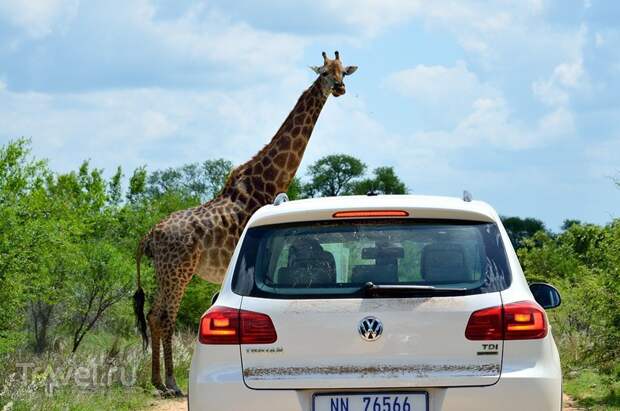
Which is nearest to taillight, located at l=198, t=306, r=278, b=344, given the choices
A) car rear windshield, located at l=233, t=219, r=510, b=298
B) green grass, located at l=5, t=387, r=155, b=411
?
car rear windshield, located at l=233, t=219, r=510, b=298

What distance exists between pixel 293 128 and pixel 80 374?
14.4 ft

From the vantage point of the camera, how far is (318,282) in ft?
20.0

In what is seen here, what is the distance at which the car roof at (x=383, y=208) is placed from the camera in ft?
20.3

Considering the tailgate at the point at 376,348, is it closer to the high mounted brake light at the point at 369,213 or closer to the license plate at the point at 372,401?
the license plate at the point at 372,401

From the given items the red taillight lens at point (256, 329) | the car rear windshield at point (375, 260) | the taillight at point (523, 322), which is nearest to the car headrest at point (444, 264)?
the car rear windshield at point (375, 260)

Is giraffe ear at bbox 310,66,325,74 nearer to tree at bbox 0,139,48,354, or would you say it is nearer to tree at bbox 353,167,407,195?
tree at bbox 0,139,48,354

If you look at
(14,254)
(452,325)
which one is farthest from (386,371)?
(14,254)

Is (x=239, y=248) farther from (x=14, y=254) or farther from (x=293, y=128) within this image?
(x=293, y=128)

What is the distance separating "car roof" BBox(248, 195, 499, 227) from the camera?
20.3 feet

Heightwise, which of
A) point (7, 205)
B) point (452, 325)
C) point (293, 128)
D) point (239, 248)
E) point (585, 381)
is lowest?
point (585, 381)

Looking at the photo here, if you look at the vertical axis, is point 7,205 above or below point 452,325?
above

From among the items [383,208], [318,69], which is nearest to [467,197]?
[383,208]

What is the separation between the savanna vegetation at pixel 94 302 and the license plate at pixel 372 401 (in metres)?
5.41

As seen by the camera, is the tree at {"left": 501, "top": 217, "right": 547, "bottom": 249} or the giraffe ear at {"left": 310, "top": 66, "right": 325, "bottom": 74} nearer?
the giraffe ear at {"left": 310, "top": 66, "right": 325, "bottom": 74}
